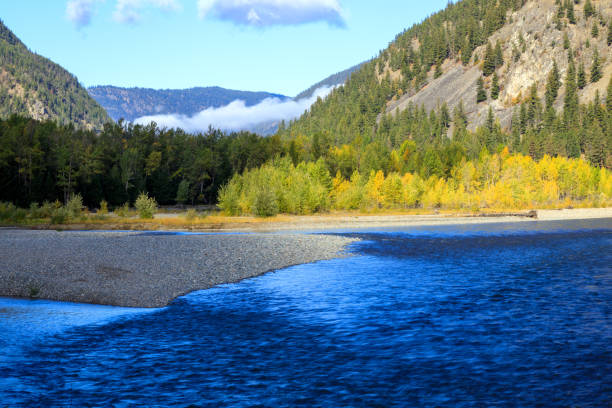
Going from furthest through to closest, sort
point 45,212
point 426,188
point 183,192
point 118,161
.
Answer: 1. point 426,188
2. point 183,192
3. point 118,161
4. point 45,212

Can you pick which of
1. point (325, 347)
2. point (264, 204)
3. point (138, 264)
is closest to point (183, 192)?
point (264, 204)

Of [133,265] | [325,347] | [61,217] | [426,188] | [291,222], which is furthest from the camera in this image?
[426,188]

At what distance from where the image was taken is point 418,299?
2592 cm

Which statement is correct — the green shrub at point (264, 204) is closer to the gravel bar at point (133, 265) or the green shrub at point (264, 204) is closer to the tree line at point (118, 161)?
the gravel bar at point (133, 265)

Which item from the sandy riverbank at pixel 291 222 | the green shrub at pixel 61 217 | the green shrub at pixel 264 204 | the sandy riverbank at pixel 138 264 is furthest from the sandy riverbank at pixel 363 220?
the sandy riverbank at pixel 138 264

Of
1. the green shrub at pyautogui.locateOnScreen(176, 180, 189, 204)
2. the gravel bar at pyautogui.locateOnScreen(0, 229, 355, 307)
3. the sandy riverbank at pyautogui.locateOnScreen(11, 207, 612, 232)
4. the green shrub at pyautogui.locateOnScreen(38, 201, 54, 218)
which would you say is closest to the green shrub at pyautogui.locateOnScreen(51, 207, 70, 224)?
the sandy riverbank at pyautogui.locateOnScreen(11, 207, 612, 232)

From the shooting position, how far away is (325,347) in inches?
695

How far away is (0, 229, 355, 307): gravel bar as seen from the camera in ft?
84.0

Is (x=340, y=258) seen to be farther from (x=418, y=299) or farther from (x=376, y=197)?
(x=376, y=197)

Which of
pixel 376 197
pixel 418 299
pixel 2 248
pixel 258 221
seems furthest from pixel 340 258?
pixel 376 197

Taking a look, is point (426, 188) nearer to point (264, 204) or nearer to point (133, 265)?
point (264, 204)

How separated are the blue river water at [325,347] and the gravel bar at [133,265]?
5.88 feet

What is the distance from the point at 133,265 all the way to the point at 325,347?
19.4 metres

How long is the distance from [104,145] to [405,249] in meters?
96.4
